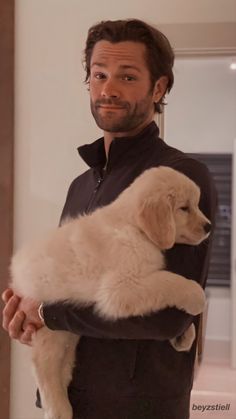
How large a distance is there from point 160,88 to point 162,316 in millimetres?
719

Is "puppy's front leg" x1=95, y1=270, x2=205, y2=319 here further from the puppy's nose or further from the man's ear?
the man's ear

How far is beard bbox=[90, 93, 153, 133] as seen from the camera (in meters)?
1.53

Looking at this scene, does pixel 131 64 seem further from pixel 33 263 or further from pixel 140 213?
pixel 33 263

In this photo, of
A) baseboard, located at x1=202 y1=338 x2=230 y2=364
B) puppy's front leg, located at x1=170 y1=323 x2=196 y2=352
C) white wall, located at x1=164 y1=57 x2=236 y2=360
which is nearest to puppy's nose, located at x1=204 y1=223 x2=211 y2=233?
puppy's front leg, located at x1=170 y1=323 x2=196 y2=352

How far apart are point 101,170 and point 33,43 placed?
4.26ft

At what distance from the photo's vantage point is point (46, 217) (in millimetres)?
2756

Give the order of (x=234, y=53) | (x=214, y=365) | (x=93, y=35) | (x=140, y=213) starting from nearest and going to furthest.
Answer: (x=140, y=213) → (x=93, y=35) → (x=234, y=53) → (x=214, y=365)

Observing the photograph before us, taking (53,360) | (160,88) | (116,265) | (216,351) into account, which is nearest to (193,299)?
(116,265)

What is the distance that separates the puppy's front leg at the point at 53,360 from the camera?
Answer: 4.77 ft

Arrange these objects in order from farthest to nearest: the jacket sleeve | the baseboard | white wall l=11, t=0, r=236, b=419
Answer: the baseboard < white wall l=11, t=0, r=236, b=419 < the jacket sleeve

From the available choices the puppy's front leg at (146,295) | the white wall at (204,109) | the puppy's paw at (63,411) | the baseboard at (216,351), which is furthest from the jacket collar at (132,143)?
the baseboard at (216,351)

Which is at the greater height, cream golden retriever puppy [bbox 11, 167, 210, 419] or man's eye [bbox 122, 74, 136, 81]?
man's eye [bbox 122, 74, 136, 81]

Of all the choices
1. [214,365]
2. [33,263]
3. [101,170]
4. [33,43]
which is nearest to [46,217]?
[33,43]

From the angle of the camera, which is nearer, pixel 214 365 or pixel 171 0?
pixel 171 0
